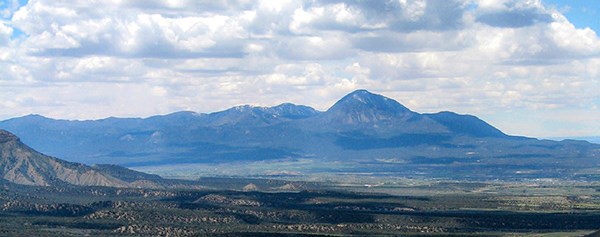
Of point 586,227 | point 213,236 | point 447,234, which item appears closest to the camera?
point 213,236

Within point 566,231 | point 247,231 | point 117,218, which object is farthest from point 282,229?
point 566,231

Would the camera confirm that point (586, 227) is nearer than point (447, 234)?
No

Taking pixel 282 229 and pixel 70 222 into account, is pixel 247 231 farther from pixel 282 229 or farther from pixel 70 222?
pixel 70 222

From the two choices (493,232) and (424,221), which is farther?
(424,221)

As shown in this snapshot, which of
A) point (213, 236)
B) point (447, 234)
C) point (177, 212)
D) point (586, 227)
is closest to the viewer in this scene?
point (213, 236)

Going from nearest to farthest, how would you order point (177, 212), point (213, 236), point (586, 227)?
point (213, 236)
point (586, 227)
point (177, 212)

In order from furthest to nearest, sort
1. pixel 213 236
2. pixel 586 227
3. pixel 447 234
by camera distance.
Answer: pixel 586 227, pixel 447 234, pixel 213 236

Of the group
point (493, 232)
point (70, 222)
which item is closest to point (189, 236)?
point (70, 222)

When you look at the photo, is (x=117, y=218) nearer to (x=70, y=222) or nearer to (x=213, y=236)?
(x=70, y=222)

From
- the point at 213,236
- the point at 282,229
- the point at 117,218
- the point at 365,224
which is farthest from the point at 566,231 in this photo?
the point at 117,218
